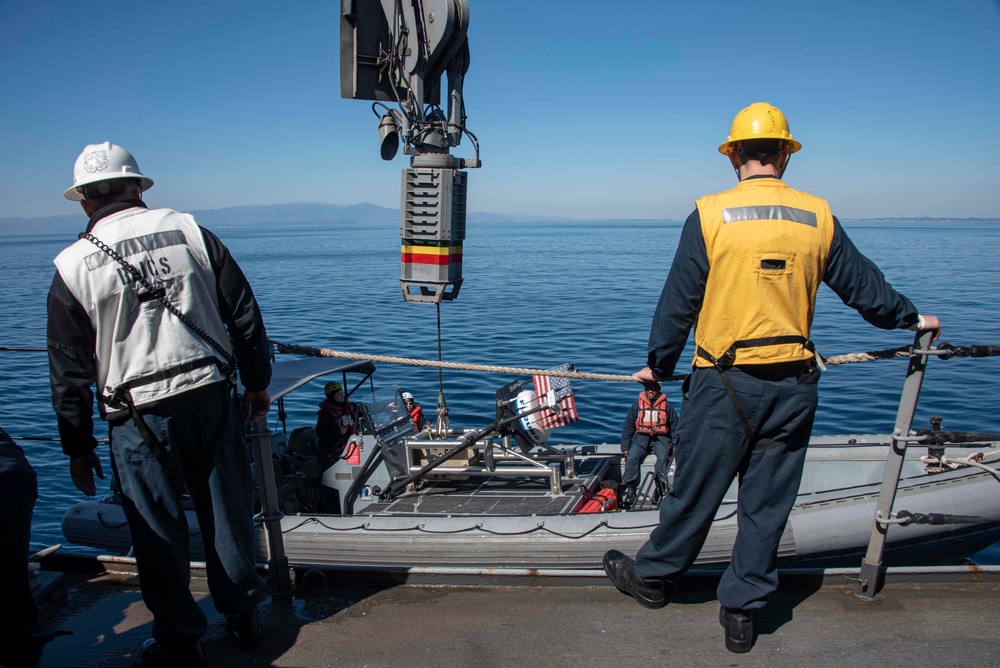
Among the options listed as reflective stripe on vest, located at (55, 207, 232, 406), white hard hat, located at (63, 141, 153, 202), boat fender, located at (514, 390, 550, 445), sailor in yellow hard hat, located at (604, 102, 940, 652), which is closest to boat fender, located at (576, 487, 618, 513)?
boat fender, located at (514, 390, 550, 445)

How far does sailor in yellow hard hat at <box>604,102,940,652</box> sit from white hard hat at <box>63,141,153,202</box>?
1.87 metres

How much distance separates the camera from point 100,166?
247cm

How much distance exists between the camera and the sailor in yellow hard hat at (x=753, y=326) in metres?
2.48

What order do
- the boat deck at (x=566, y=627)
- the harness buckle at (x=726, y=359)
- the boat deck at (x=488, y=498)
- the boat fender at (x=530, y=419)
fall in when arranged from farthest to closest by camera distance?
1. the boat fender at (x=530, y=419)
2. the boat deck at (x=488, y=498)
3. the boat deck at (x=566, y=627)
4. the harness buckle at (x=726, y=359)

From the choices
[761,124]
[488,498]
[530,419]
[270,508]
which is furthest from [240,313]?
[530,419]

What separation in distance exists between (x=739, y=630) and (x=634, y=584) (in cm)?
47

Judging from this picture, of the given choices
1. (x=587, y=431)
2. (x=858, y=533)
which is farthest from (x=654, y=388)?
(x=587, y=431)

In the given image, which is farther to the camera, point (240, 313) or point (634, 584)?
point (634, 584)

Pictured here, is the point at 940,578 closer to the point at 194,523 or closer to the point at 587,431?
the point at 194,523

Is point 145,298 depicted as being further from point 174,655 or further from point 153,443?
point 174,655

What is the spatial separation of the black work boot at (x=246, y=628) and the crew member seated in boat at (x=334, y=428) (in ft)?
14.3

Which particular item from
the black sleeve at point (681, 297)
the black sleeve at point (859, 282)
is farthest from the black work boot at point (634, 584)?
the black sleeve at point (859, 282)

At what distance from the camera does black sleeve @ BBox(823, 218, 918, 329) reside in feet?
8.33

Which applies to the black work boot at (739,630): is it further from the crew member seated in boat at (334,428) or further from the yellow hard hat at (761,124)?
the crew member seated in boat at (334,428)
